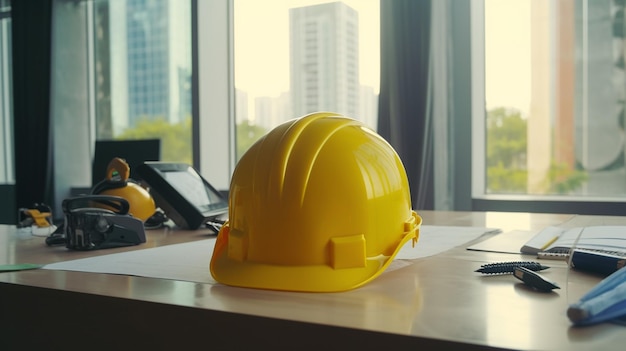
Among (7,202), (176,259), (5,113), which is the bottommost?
(7,202)

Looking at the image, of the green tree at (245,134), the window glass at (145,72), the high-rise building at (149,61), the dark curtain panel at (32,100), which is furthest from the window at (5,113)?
the green tree at (245,134)

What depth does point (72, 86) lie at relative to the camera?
14.2 feet

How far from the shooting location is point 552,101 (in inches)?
A: 109

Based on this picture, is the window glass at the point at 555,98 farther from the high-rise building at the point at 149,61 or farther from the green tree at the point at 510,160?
the high-rise building at the point at 149,61

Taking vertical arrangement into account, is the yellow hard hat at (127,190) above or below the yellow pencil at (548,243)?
above

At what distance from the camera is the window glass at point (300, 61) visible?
3.26 m

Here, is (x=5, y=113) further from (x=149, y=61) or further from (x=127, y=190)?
(x=127, y=190)

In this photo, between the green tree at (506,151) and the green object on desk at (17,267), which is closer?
the green object on desk at (17,267)

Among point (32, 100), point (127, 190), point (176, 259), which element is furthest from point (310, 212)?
point (32, 100)

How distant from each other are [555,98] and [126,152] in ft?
6.67

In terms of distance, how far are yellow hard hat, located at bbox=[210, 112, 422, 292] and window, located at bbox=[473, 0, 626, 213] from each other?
2227mm

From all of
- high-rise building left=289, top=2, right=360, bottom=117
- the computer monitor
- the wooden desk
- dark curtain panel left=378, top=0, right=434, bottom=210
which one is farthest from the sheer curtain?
the wooden desk

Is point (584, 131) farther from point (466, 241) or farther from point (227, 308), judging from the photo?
point (227, 308)

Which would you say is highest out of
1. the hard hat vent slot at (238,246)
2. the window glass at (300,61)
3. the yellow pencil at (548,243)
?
the window glass at (300,61)
